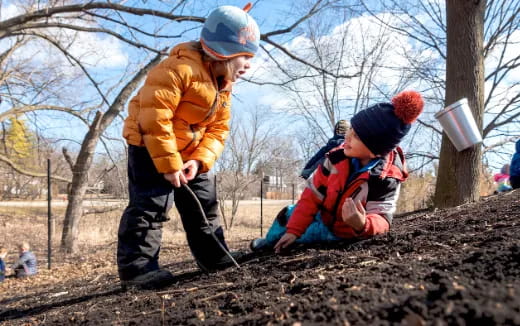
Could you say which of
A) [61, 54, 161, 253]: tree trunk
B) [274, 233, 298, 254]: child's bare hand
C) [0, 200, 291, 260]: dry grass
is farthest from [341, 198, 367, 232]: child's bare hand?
[61, 54, 161, 253]: tree trunk

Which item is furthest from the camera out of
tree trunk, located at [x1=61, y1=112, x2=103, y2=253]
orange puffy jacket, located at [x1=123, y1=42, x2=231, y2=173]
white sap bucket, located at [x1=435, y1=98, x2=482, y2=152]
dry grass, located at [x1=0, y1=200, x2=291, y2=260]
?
dry grass, located at [x1=0, y1=200, x2=291, y2=260]

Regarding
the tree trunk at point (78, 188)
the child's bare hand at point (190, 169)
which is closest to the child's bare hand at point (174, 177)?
the child's bare hand at point (190, 169)

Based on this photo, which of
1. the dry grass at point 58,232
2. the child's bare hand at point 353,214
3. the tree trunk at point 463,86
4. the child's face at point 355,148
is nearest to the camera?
the child's bare hand at point 353,214

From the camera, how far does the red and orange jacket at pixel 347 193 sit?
7.86ft

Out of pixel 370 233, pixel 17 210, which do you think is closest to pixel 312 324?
pixel 370 233

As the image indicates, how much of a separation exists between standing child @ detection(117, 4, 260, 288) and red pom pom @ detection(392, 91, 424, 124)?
0.97 meters

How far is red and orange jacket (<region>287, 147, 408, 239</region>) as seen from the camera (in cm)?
239

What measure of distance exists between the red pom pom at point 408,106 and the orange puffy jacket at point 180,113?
43.6 inches

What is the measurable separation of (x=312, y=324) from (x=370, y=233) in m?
1.46

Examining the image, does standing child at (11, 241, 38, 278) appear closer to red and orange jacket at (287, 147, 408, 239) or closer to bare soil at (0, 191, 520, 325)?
bare soil at (0, 191, 520, 325)

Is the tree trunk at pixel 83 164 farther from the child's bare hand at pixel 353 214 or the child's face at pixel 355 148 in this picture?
the child's bare hand at pixel 353 214

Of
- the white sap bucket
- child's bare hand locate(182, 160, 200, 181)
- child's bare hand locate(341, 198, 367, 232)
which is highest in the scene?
the white sap bucket

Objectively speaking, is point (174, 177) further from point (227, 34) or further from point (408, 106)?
point (408, 106)

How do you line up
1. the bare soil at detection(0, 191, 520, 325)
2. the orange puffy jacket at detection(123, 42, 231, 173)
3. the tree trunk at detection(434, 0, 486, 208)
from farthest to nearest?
the tree trunk at detection(434, 0, 486, 208) < the orange puffy jacket at detection(123, 42, 231, 173) < the bare soil at detection(0, 191, 520, 325)
